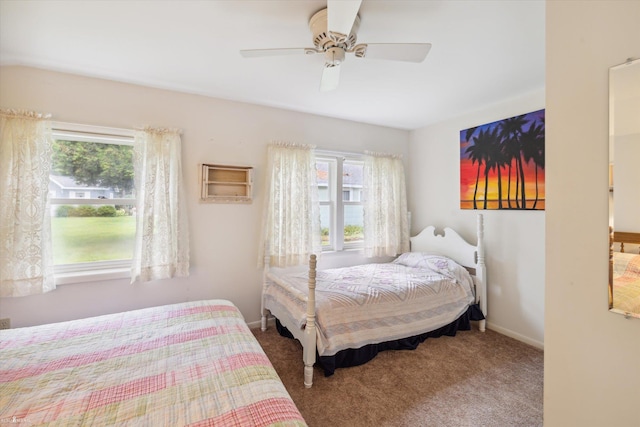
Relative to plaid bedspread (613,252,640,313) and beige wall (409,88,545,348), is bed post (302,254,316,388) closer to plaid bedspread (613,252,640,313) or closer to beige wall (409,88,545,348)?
plaid bedspread (613,252,640,313)

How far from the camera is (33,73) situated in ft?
7.32

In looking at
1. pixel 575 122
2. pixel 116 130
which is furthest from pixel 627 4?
pixel 116 130

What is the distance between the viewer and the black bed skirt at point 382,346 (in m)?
2.13

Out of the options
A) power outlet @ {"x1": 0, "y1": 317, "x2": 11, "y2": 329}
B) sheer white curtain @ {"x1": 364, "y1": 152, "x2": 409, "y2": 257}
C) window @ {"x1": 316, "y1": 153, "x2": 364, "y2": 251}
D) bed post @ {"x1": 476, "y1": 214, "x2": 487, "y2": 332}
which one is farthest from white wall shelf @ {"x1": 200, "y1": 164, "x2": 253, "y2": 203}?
bed post @ {"x1": 476, "y1": 214, "x2": 487, "y2": 332}

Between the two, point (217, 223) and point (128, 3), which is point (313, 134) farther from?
point (128, 3)

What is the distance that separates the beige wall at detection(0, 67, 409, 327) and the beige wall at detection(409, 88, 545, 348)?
1421mm

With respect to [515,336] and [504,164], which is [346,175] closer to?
[504,164]

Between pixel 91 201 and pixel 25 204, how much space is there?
43 centimetres

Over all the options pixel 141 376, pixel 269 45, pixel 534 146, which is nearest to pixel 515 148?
pixel 534 146

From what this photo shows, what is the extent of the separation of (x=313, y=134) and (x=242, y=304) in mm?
2196

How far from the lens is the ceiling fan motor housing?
1.54m

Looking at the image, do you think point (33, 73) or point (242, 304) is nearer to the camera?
point (33, 73)

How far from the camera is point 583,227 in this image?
930 millimetres

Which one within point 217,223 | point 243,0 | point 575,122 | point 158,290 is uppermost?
→ point 243,0
